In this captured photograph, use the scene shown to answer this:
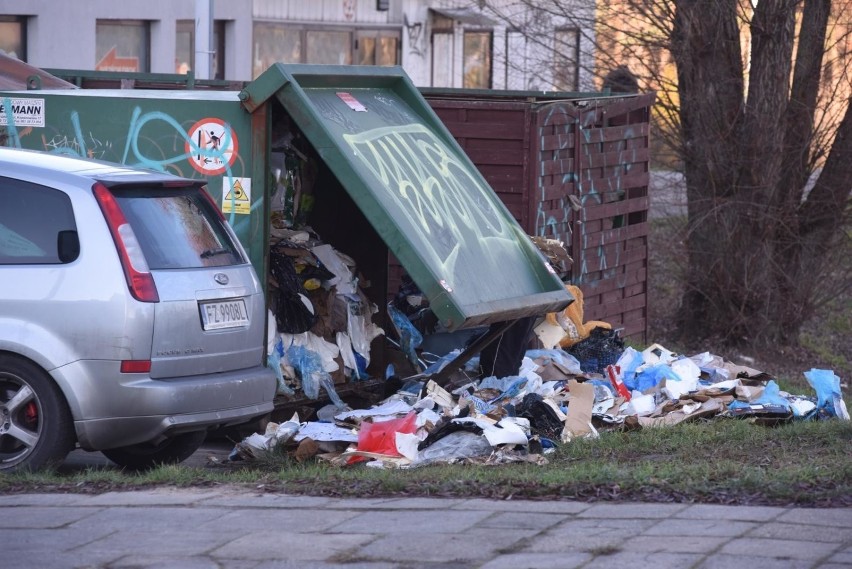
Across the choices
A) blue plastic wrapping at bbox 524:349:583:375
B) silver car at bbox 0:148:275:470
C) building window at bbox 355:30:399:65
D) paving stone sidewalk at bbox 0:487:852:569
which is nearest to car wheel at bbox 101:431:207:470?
silver car at bbox 0:148:275:470

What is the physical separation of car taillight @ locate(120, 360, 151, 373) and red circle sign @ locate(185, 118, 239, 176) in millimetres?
1943

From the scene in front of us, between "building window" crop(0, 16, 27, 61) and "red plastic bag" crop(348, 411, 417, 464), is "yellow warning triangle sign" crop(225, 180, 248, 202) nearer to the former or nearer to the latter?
"red plastic bag" crop(348, 411, 417, 464)

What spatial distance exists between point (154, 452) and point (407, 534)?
2.66 metres

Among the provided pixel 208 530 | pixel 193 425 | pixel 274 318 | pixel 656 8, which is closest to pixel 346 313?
pixel 274 318

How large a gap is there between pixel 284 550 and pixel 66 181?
106 inches

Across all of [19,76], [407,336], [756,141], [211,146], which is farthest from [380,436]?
[756,141]

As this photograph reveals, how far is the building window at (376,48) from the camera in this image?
87.8ft

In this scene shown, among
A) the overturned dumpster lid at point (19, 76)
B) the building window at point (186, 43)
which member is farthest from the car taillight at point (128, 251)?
the building window at point (186, 43)

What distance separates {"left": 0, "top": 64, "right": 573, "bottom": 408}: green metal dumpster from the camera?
7770 mm

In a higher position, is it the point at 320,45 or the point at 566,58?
the point at 320,45

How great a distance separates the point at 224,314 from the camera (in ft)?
22.7

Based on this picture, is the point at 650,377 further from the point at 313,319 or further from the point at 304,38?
the point at 304,38

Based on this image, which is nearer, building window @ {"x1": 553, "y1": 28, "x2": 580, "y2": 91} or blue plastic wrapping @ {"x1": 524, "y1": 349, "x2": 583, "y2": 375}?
blue plastic wrapping @ {"x1": 524, "y1": 349, "x2": 583, "y2": 375}

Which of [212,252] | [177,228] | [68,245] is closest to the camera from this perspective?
[68,245]
